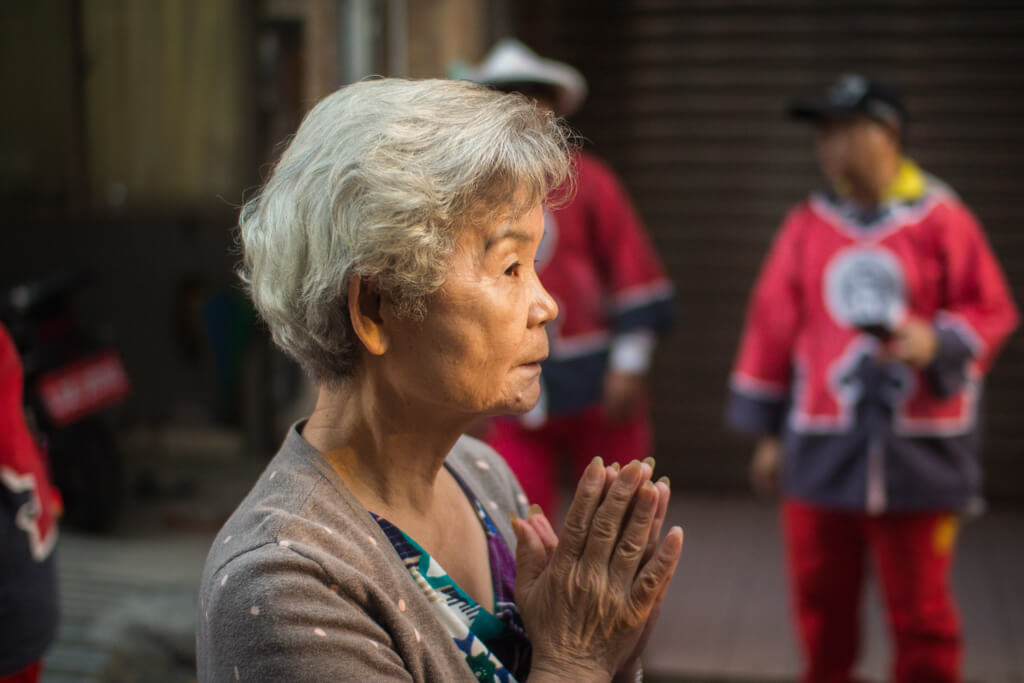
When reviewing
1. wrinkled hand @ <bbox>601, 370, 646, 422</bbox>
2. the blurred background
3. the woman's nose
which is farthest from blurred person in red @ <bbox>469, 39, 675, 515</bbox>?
the woman's nose

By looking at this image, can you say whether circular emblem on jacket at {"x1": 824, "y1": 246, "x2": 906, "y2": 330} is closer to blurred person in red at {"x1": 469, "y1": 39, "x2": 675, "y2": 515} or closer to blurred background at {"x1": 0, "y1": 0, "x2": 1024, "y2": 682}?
blurred person in red at {"x1": 469, "y1": 39, "x2": 675, "y2": 515}

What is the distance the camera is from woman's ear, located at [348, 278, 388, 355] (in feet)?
4.73

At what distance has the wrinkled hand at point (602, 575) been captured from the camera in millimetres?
1434

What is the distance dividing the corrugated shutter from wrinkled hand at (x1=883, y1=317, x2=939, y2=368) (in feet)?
11.3

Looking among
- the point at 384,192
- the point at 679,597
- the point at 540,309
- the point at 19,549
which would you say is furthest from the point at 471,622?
the point at 679,597

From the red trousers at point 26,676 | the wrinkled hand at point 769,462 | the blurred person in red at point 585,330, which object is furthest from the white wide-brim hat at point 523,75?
the red trousers at point 26,676

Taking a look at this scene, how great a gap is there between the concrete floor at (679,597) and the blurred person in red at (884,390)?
88cm

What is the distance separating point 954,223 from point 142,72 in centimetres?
437

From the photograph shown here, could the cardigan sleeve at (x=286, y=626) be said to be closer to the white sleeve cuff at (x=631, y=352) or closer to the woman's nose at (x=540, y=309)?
the woman's nose at (x=540, y=309)

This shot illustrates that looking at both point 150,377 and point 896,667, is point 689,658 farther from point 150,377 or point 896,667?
point 150,377

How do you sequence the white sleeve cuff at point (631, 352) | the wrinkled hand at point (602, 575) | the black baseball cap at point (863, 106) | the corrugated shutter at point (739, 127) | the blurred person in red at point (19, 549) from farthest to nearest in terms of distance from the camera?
the corrugated shutter at point (739, 127), the white sleeve cuff at point (631, 352), the black baseball cap at point (863, 106), the blurred person in red at point (19, 549), the wrinkled hand at point (602, 575)

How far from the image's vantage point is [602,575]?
1448mm

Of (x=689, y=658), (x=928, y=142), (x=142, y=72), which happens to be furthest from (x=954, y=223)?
(x=142, y=72)

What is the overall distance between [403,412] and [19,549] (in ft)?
3.62
